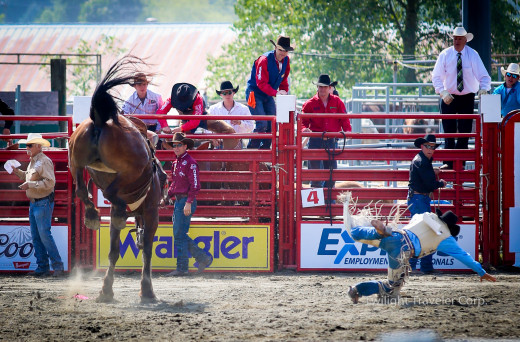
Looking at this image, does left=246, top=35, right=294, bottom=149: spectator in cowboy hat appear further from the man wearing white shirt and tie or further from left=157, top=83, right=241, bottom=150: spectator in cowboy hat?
the man wearing white shirt and tie

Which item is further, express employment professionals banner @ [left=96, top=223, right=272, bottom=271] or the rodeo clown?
express employment professionals banner @ [left=96, top=223, right=272, bottom=271]

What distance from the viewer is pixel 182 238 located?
368 inches

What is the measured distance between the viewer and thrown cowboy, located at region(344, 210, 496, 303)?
6961 mm

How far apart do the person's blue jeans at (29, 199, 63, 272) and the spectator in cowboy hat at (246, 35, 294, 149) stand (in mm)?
3068

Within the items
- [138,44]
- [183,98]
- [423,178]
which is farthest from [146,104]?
[138,44]

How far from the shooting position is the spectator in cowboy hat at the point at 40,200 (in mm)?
9406

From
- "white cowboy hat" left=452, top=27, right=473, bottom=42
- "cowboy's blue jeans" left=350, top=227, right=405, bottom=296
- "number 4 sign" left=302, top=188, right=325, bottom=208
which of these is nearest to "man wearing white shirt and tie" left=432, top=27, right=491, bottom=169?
"white cowboy hat" left=452, top=27, right=473, bottom=42

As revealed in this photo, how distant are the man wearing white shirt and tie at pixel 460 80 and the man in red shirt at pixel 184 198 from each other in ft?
12.0

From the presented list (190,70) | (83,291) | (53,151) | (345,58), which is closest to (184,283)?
(83,291)

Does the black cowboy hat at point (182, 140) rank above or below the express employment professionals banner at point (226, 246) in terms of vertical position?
above

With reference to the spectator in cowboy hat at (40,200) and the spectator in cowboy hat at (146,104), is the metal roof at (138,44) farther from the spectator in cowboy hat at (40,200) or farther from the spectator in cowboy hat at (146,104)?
the spectator in cowboy hat at (40,200)

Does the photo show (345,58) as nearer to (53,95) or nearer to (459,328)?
(53,95)

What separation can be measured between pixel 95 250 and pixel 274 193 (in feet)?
8.45

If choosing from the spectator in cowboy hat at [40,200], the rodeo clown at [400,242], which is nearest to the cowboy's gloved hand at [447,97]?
the rodeo clown at [400,242]
